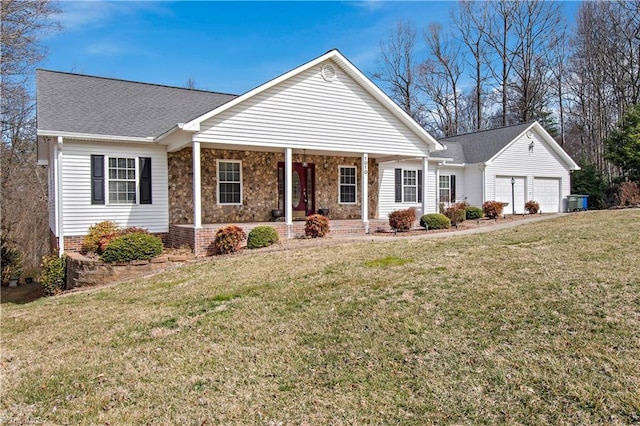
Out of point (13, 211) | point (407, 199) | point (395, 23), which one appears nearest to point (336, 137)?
point (407, 199)

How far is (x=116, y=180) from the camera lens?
43.4 ft

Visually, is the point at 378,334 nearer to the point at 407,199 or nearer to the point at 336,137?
the point at 336,137

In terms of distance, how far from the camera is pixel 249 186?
15664mm

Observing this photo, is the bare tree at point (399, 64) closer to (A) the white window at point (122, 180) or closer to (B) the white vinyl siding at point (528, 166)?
(B) the white vinyl siding at point (528, 166)

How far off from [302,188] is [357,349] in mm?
12415

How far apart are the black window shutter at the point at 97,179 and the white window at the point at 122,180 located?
219 mm

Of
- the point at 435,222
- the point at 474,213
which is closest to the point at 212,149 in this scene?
the point at 435,222

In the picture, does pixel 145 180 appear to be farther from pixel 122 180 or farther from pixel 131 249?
pixel 131 249

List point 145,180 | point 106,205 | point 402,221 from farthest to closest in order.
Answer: point 402,221 → point 145,180 → point 106,205

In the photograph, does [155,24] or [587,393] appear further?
[155,24]

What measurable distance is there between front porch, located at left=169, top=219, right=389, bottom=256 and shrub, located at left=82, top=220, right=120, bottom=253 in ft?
5.93

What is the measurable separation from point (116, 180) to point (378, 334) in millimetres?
11026

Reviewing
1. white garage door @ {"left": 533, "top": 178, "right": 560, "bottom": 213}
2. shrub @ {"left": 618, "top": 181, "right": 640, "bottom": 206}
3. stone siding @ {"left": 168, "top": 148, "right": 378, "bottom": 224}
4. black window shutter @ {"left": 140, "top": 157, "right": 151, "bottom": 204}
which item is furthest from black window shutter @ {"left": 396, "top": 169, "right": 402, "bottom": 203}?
shrub @ {"left": 618, "top": 181, "right": 640, "bottom": 206}

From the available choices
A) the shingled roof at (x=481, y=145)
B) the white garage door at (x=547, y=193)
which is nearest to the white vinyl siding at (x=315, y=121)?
the shingled roof at (x=481, y=145)
